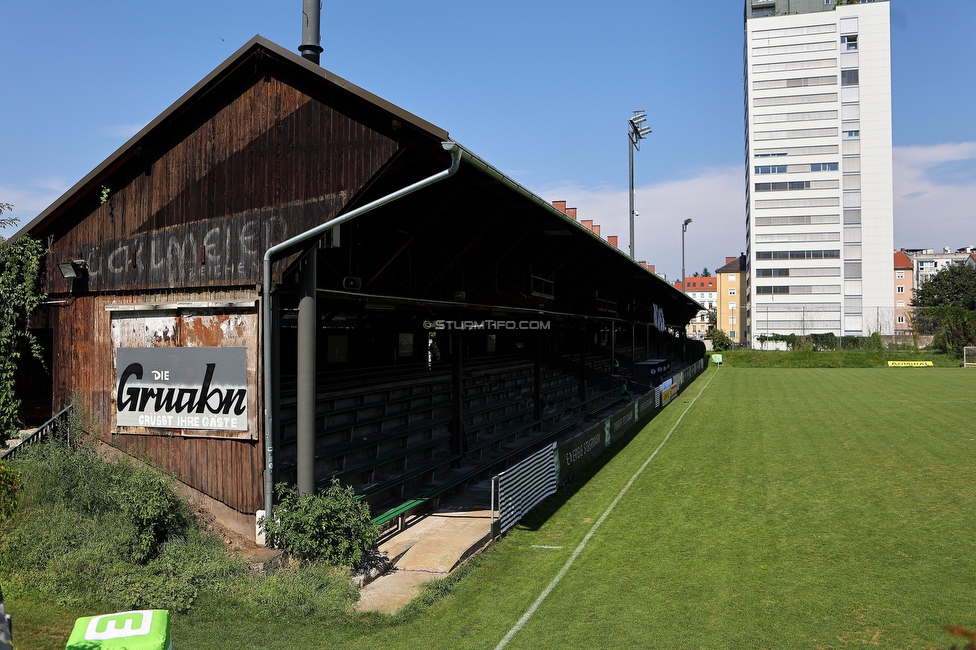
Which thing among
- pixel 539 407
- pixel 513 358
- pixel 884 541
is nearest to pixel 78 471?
pixel 884 541

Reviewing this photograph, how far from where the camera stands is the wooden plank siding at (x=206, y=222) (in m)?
10.7

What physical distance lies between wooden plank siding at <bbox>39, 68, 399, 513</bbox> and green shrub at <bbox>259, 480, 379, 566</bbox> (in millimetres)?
655

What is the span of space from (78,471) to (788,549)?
37.1ft

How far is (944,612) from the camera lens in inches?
334

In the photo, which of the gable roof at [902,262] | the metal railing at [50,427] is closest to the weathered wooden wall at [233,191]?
the metal railing at [50,427]

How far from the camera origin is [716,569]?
10180 millimetres

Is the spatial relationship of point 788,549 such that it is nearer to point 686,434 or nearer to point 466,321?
point 686,434

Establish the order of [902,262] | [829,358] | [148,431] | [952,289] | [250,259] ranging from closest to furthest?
[250,259], [148,431], [829,358], [952,289], [902,262]

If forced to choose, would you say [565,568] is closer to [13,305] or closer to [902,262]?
[13,305]

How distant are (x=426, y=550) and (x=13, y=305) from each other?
8814 millimetres

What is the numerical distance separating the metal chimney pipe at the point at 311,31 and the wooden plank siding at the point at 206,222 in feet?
2.22

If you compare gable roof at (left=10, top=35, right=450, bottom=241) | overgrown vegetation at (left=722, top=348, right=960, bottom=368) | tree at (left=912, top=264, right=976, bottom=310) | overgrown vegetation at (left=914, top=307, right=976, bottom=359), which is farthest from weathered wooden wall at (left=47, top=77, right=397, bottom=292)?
tree at (left=912, top=264, right=976, bottom=310)

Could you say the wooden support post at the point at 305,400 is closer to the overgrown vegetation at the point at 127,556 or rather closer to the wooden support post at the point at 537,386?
the overgrown vegetation at the point at 127,556

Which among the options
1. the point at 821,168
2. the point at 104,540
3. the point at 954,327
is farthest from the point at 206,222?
the point at 821,168
